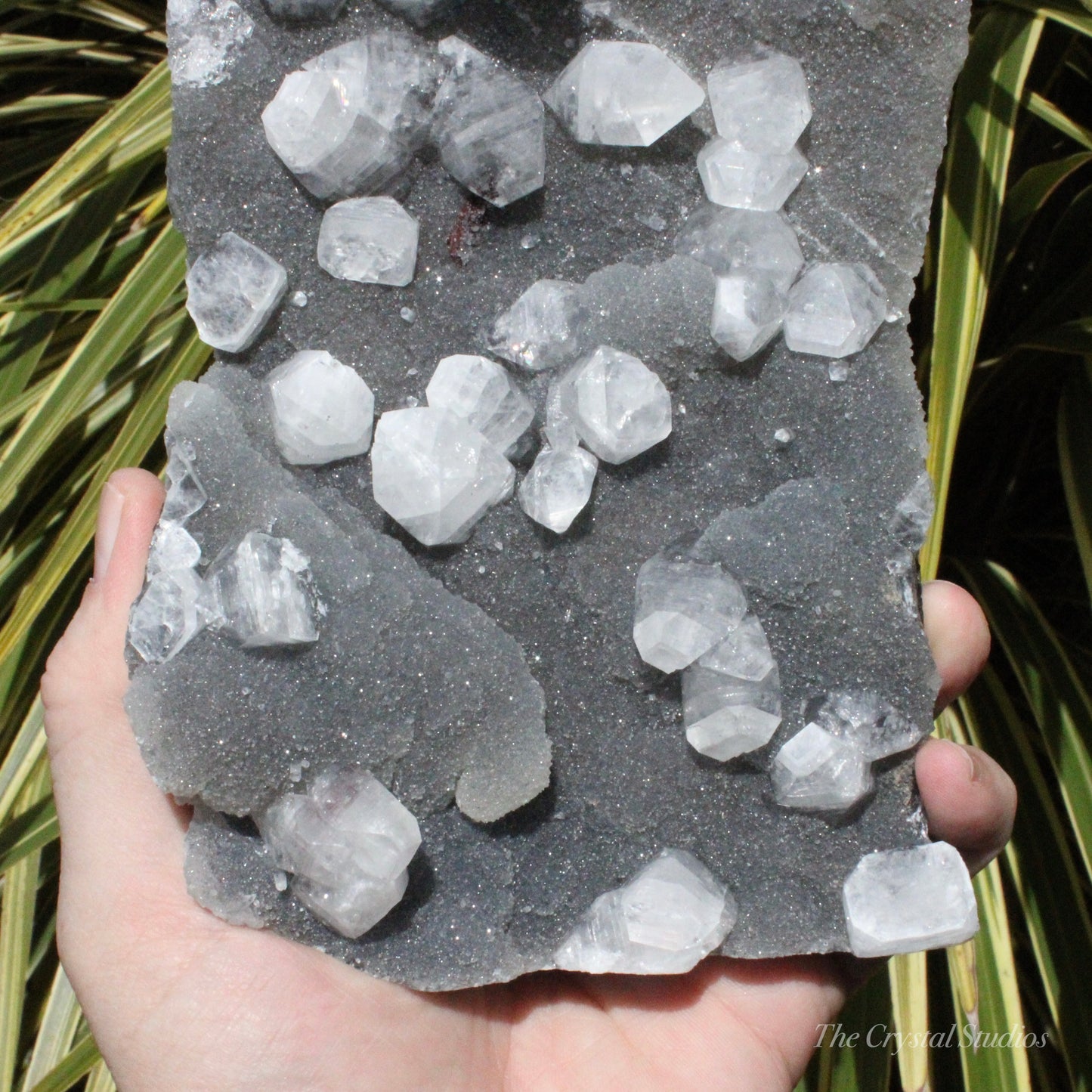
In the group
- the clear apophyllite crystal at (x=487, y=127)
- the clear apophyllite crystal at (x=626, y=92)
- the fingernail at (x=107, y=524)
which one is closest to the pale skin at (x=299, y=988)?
the fingernail at (x=107, y=524)

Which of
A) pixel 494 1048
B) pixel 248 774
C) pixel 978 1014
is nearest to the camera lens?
pixel 248 774

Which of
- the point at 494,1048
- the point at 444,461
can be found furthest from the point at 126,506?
the point at 494,1048

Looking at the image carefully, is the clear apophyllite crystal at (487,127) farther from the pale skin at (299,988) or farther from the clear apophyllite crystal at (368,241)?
the pale skin at (299,988)

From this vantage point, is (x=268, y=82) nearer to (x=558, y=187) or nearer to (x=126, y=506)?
(x=558, y=187)

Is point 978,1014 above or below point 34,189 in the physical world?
below

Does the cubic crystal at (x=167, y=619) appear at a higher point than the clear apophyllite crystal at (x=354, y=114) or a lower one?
lower

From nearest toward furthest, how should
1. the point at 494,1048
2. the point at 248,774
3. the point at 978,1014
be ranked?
the point at 248,774, the point at 494,1048, the point at 978,1014
